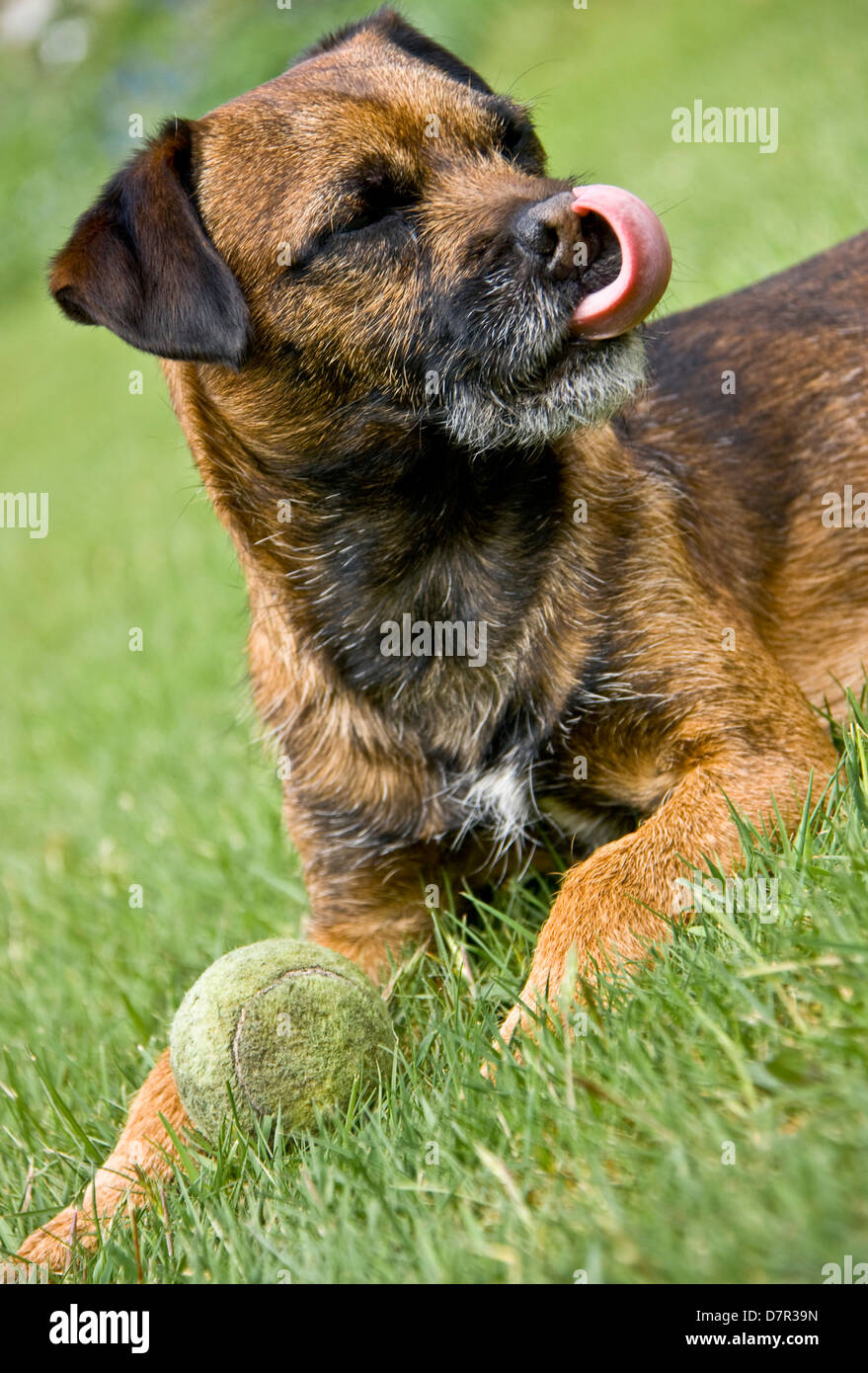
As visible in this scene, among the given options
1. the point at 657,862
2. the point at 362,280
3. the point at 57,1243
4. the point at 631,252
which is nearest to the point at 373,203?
the point at 362,280

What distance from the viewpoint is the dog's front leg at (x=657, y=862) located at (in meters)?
2.49

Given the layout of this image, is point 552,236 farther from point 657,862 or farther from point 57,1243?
point 57,1243

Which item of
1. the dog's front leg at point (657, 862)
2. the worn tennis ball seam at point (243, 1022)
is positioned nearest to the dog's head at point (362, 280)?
the dog's front leg at point (657, 862)

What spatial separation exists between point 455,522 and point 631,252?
30.3 inches

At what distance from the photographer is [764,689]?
3.02 meters

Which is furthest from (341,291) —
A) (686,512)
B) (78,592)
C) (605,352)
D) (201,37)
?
(201,37)

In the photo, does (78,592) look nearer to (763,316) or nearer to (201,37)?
(763,316)

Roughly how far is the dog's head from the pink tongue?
11 mm

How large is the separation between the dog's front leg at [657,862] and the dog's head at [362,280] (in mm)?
837

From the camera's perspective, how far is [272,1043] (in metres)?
2.50

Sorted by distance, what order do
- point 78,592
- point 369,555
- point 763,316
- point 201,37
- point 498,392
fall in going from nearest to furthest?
point 498,392 < point 369,555 < point 763,316 < point 78,592 < point 201,37

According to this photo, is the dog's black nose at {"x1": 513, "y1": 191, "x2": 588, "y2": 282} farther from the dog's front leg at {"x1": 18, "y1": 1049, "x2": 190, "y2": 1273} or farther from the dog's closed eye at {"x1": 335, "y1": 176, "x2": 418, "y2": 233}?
the dog's front leg at {"x1": 18, "y1": 1049, "x2": 190, "y2": 1273}
